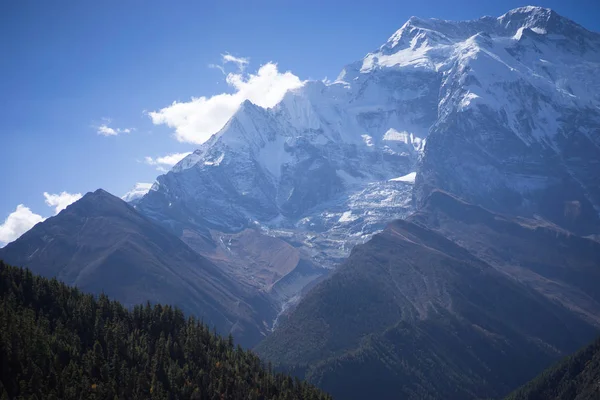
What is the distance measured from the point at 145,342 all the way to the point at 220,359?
24.9 metres

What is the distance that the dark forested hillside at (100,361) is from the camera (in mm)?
144375

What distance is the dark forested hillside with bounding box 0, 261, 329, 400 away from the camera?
14438cm

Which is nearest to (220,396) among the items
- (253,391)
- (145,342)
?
(253,391)

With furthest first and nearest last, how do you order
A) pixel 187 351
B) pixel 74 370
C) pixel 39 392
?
pixel 187 351 → pixel 74 370 → pixel 39 392

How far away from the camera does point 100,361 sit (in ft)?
524

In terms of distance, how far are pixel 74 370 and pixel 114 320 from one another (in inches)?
1839

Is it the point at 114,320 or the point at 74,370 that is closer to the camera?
the point at 74,370

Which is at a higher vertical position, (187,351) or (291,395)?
(187,351)

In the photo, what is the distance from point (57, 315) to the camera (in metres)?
191

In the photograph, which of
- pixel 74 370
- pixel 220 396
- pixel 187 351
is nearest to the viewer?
pixel 74 370

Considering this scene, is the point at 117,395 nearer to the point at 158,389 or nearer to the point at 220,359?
the point at 158,389

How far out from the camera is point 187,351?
7431 inches

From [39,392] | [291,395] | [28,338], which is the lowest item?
[291,395]

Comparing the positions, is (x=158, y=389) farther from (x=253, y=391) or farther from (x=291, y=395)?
(x=291, y=395)
